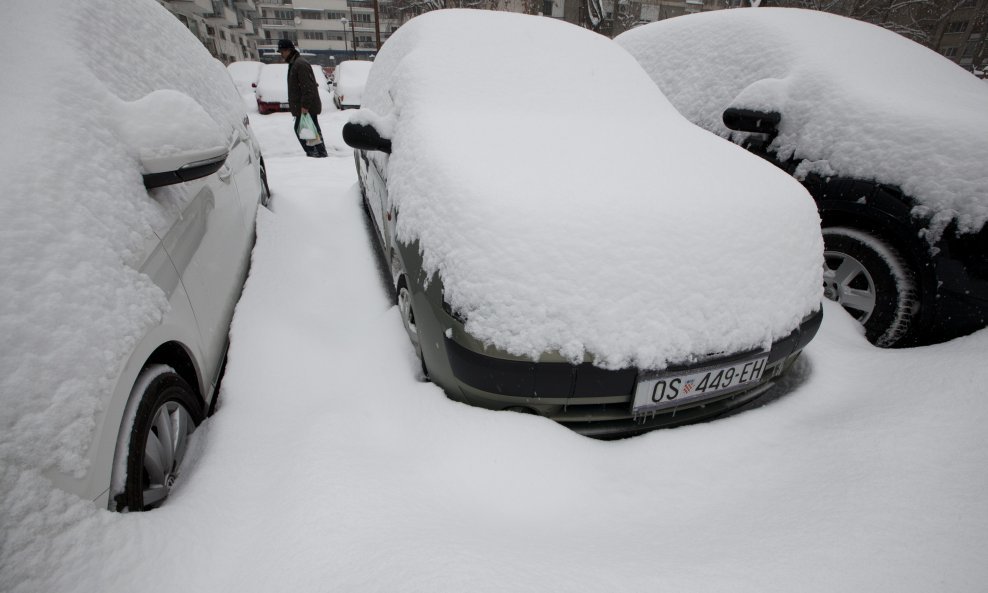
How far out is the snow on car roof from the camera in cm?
135

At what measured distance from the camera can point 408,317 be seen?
1.91 meters

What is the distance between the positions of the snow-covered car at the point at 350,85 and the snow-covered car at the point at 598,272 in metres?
11.7

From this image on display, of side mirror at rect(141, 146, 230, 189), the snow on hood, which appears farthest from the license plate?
the snow on hood

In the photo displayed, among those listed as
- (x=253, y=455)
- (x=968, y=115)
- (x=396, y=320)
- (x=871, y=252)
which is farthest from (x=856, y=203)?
(x=253, y=455)

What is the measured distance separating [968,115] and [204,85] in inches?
158

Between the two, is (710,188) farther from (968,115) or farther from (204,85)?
(204,85)

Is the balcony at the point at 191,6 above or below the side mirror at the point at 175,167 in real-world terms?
above

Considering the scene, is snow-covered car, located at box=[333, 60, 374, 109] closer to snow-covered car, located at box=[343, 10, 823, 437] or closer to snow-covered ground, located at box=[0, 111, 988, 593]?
snow-covered car, located at box=[343, 10, 823, 437]

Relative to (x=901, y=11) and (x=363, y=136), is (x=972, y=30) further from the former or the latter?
(x=363, y=136)

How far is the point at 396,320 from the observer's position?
2.15 meters

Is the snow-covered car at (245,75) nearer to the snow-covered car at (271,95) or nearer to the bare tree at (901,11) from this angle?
the snow-covered car at (271,95)

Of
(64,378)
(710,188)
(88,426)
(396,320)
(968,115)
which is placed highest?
(968,115)

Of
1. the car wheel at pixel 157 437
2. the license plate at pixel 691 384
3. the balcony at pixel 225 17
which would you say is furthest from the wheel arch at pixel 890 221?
the balcony at pixel 225 17

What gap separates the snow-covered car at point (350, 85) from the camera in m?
12.2
